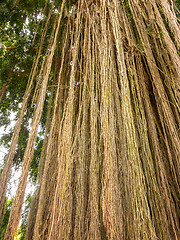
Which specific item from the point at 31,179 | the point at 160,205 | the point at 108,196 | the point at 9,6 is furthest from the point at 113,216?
the point at 9,6

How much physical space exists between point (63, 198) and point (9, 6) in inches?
83.4

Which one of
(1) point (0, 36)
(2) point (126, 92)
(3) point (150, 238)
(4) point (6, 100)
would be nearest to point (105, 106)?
(2) point (126, 92)

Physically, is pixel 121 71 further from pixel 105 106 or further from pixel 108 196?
pixel 108 196

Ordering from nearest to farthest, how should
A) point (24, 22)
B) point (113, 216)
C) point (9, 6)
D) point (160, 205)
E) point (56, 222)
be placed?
point (113, 216) < point (56, 222) < point (160, 205) < point (9, 6) < point (24, 22)

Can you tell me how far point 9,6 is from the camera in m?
1.97

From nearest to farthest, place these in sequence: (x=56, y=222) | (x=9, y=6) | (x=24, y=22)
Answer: (x=56, y=222)
(x=9, y=6)
(x=24, y=22)

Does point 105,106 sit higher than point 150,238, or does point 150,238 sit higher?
point 105,106

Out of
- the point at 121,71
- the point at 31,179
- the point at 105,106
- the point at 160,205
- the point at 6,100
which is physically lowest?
the point at 160,205

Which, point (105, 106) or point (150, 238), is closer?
point (150, 238)

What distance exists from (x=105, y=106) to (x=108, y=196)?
0.36 m

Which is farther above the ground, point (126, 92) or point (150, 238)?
point (126, 92)

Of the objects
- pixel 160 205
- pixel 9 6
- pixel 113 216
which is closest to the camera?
pixel 113 216

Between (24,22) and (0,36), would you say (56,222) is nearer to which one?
(0,36)

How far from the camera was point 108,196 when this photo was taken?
1.98 ft
